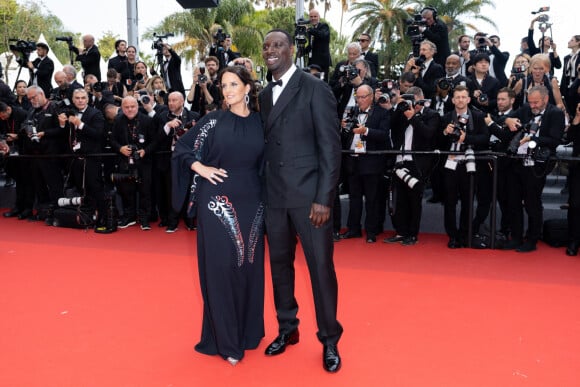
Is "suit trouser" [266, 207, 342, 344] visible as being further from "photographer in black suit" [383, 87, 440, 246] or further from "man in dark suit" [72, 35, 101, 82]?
"man in dark suit" [72, 35, 101, 82]

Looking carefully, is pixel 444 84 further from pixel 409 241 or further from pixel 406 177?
pixel 409 241

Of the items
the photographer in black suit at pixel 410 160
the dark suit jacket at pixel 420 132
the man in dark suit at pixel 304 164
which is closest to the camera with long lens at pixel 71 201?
the photographer in black suit at pixel 410 160

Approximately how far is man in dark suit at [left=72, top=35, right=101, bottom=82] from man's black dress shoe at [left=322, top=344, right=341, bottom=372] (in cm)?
791

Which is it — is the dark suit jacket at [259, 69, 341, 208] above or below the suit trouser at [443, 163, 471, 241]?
above

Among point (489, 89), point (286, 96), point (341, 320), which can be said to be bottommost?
point (341, 320)

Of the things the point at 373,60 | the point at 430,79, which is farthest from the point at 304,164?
the point at 373,60

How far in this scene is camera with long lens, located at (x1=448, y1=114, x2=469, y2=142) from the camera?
5758 mm

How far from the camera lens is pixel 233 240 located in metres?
3.13

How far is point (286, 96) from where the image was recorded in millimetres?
2930

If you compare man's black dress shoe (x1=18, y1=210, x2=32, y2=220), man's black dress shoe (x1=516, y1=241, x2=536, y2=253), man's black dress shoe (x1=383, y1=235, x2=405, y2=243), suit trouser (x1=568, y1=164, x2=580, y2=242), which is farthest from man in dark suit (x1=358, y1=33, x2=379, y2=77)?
man's black dress shoe (x1=18, y1=210, x2=32, y2=220)

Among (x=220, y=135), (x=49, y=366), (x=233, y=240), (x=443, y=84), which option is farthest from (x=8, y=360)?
(x=443, y=84)

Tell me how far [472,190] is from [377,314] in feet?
8.18

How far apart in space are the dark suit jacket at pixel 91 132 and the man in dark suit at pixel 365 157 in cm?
308

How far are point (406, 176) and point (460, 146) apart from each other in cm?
65
